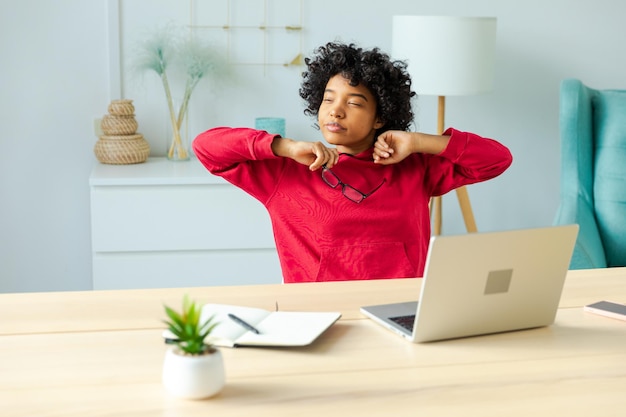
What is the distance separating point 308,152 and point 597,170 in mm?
1352

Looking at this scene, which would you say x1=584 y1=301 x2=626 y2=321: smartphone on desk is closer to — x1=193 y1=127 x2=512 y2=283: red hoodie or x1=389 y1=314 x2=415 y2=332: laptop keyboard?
x1=389 y1=314 x2=415 y2=332: laptop keyboard

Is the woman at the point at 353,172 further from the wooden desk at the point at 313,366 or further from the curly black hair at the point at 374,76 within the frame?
the wooden desk at the point at 313,366

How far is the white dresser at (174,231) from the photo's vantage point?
2963 millimetres

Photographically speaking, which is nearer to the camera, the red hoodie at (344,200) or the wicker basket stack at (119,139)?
the red hoodie at (344,200)

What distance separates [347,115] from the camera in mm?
1934

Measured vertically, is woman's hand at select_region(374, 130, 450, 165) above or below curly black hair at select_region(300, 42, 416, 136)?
below

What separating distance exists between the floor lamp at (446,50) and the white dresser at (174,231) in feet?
2.31

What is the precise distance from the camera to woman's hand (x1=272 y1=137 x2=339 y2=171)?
183 cm

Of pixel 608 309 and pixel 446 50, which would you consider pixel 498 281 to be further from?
pixel 446 50

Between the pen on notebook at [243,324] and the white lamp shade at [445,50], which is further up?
the white lamp shade at [445,50]

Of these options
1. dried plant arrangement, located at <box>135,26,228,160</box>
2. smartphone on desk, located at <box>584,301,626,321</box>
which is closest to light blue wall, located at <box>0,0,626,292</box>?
dried plant arrangement, located at <box>135,26,228,160</box>

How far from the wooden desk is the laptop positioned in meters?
0.02

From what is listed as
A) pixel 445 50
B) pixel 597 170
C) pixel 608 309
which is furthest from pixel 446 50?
pixel 608 309

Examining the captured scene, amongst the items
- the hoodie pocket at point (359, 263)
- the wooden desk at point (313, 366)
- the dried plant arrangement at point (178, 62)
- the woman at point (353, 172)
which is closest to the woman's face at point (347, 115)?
the woman at point (353, 172)
